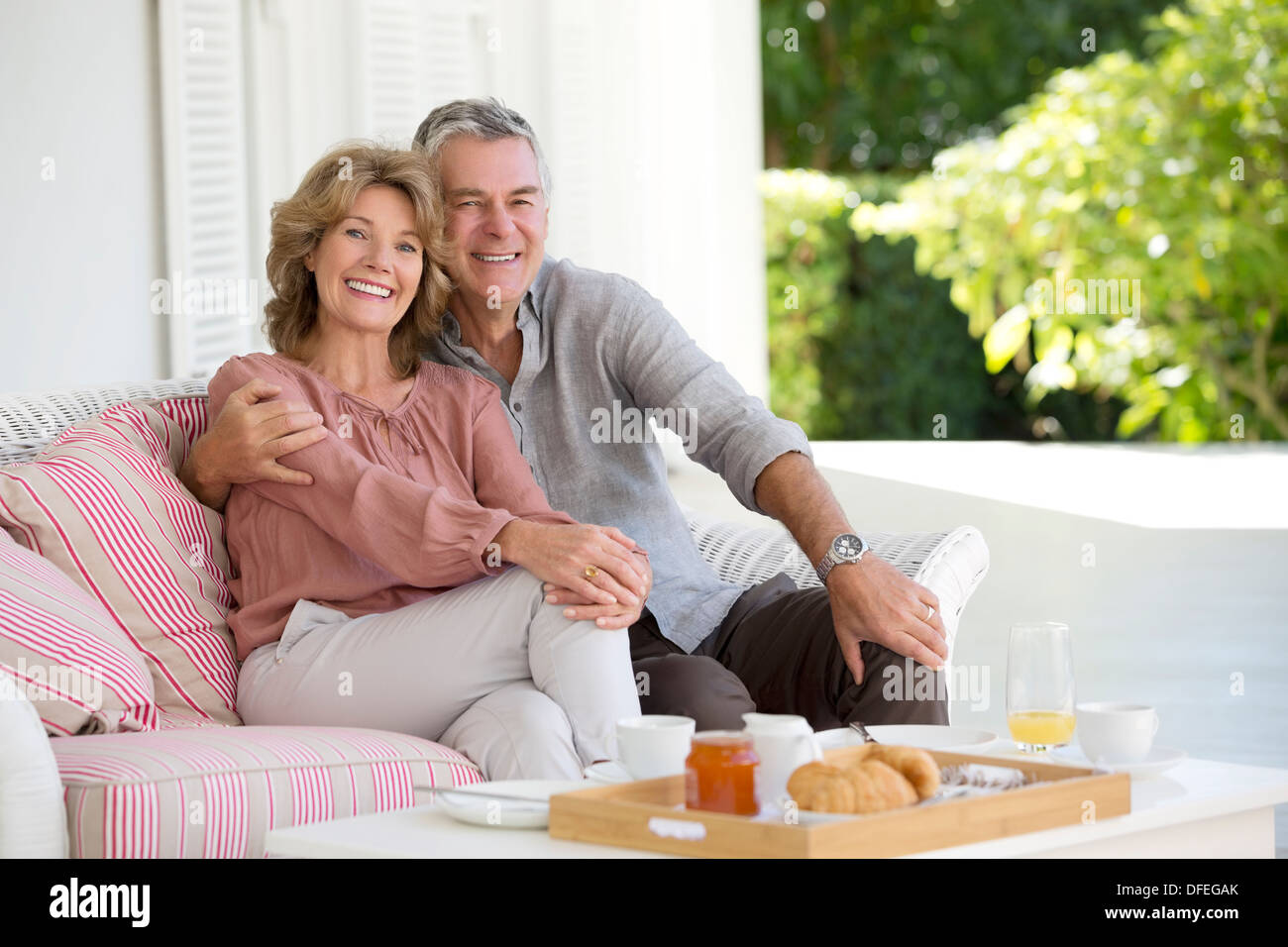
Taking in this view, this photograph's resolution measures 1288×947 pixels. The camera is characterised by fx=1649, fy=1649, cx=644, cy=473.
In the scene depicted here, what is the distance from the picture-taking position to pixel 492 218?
2.46 meters

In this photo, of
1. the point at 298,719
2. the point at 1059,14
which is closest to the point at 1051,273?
the point at 1059,14

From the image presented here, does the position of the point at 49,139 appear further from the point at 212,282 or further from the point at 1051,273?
the point at 1051,273

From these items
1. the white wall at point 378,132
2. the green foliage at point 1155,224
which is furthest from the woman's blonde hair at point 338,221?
the green foliage at point 1155,224

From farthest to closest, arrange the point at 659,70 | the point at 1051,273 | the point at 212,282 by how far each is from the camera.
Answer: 1. the point at 1051,273
2. the point at 659,70
3. the point at 212,282

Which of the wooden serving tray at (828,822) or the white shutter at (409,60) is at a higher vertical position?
the white shutter at (409,60)

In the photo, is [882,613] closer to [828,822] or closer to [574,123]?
[828,822]

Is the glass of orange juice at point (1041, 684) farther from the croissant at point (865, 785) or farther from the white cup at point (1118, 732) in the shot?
the croissant at point (865, 785)

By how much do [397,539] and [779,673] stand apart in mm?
576

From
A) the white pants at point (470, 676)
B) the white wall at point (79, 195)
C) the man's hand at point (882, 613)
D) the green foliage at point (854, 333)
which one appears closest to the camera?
the white pants at point (470, 676)

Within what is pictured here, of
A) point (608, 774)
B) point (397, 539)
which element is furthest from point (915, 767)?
point (397, 539)

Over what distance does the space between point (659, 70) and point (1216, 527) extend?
10.7ft

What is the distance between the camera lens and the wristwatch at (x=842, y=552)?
2.17m

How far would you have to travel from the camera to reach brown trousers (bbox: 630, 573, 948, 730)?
2.12 metres
